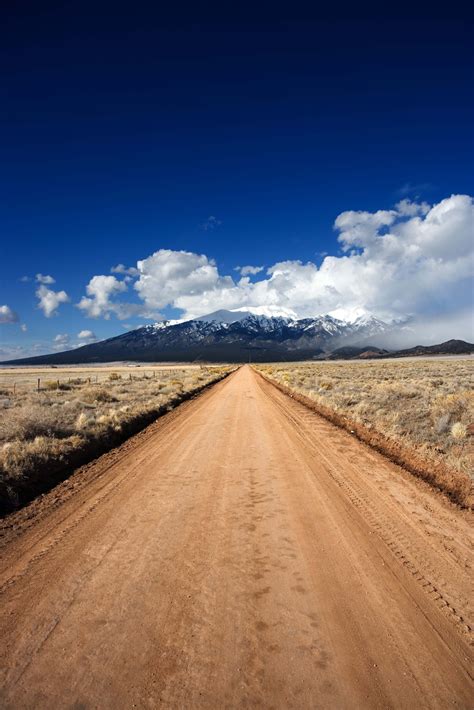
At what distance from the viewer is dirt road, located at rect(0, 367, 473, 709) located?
10.0 feet

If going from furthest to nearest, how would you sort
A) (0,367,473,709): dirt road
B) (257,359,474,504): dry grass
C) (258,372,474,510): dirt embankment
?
1. (257,359,474,504): dry grass
2. (258,372,474,510): dirt embankment
3. (0,367,473,709): dirt road

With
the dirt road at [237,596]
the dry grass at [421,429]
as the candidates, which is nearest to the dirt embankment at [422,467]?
the dry grass at [421,429]

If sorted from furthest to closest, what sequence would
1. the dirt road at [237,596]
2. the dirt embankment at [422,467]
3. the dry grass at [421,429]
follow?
the dry grass at [421,429], the dirt embankment at [422,467], the dirt road at [237,596]

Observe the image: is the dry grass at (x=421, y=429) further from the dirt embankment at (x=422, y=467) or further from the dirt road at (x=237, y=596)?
the dirt road at (x=237, y=596)

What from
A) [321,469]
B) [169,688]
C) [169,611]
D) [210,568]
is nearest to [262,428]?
[321,469]

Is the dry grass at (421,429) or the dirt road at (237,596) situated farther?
the dry grass at (421,429)

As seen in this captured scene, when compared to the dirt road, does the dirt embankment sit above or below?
below

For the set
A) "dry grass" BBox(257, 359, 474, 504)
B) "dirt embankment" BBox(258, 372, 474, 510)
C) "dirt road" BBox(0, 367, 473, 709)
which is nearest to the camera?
"dirt road" BBox(0, 367, 473, 709)

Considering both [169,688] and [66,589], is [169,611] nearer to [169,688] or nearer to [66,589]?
[169,688]

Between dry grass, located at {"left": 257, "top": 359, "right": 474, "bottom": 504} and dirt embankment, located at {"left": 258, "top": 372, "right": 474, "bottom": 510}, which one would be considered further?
dry grass, located at {"left": 257, "top": 359, "right": 474, "bottom": 504}

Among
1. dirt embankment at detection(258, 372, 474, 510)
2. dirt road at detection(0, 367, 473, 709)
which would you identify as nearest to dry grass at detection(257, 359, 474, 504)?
dirt embankment at detection(258, 372, 474, 510)

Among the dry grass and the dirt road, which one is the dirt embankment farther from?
the dirt road

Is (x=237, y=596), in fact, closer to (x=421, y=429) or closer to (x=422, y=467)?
(x=422, y=467)

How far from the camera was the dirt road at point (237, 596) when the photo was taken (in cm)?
305
